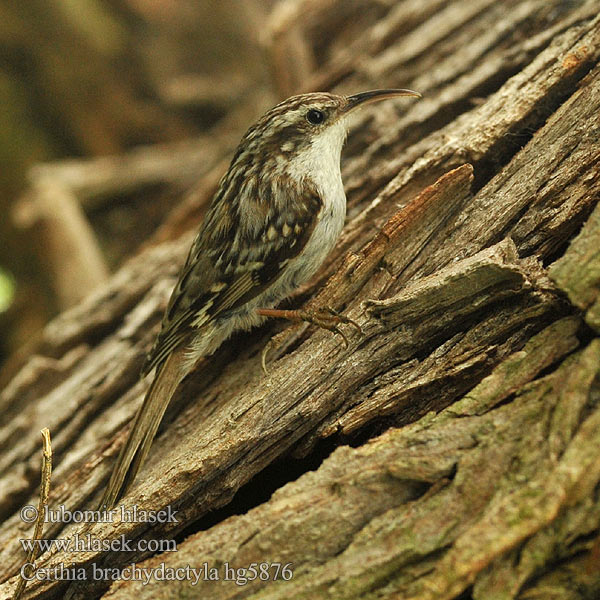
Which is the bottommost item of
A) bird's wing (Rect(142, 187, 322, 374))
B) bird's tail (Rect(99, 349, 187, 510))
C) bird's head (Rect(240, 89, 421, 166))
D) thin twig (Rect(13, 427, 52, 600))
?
thin twig (Rect(13, 427, 52, 600))

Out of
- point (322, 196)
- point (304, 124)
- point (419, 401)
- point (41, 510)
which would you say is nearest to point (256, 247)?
point (322, 196)

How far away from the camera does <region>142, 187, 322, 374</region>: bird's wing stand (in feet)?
9.09

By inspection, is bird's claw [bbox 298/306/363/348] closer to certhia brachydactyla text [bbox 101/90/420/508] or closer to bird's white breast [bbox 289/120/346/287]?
certhia brachydactyla text [bbox 101/90/420/508]

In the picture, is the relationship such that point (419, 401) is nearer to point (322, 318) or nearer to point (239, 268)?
point (322, 318)

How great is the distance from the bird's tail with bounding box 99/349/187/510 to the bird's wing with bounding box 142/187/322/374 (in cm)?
7

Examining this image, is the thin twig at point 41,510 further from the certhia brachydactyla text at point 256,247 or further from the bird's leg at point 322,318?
A: the bird's leg at point 322,318

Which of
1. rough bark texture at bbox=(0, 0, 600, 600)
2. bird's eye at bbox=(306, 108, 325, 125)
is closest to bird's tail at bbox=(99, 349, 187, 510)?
rough bark texture at bbox=(0, 0, 600, 600)

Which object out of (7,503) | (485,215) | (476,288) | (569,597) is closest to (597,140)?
(485,215)

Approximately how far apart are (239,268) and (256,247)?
0.40 ft

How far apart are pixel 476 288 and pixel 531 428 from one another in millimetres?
569

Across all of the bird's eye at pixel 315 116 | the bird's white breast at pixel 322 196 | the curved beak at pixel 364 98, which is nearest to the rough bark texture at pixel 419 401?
the bird's white breast at pixel 322 196

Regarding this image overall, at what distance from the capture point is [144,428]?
2.61 m

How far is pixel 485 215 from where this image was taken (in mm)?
2500

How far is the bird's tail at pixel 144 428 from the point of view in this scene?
2.50m
